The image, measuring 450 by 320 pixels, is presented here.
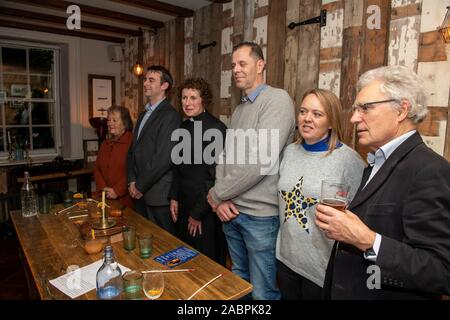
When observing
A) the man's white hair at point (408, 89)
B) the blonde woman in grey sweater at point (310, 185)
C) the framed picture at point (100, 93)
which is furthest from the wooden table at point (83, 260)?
the framed picture at point (100, 93)

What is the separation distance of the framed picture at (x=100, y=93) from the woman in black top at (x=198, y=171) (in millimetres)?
3325

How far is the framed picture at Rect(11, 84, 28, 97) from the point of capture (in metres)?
4.76

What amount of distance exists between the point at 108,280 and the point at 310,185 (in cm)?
100

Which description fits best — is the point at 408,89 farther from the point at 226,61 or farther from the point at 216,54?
the point at 216,54

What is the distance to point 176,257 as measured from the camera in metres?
1.55

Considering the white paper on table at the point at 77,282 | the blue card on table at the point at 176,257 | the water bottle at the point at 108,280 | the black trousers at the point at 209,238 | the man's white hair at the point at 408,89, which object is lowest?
the black trousers at the point at 209,238

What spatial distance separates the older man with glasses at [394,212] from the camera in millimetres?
941

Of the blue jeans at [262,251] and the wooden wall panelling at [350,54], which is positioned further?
the wooden wall panelling at [350,54]

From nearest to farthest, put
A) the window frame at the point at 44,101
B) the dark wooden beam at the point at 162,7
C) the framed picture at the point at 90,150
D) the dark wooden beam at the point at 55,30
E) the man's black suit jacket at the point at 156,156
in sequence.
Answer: the man's black suit jacket at the point at 156,156
the dark wooden beam at the point at 162,7
the dark wooden beam at the point at 55,30
the window frame at the point at 44,101
the framed picture at the point at 90,150

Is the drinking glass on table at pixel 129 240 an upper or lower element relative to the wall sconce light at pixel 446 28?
lower

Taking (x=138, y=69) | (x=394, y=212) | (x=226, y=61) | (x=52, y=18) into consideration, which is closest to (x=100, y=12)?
(x=52, y=18)

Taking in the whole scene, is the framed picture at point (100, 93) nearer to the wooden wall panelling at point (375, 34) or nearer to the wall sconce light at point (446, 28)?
the wooden wall panelling at point (375, 34)

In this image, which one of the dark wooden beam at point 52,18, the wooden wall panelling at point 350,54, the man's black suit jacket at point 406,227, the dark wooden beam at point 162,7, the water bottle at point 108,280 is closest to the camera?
the man's black suit jacket at point 406,227
